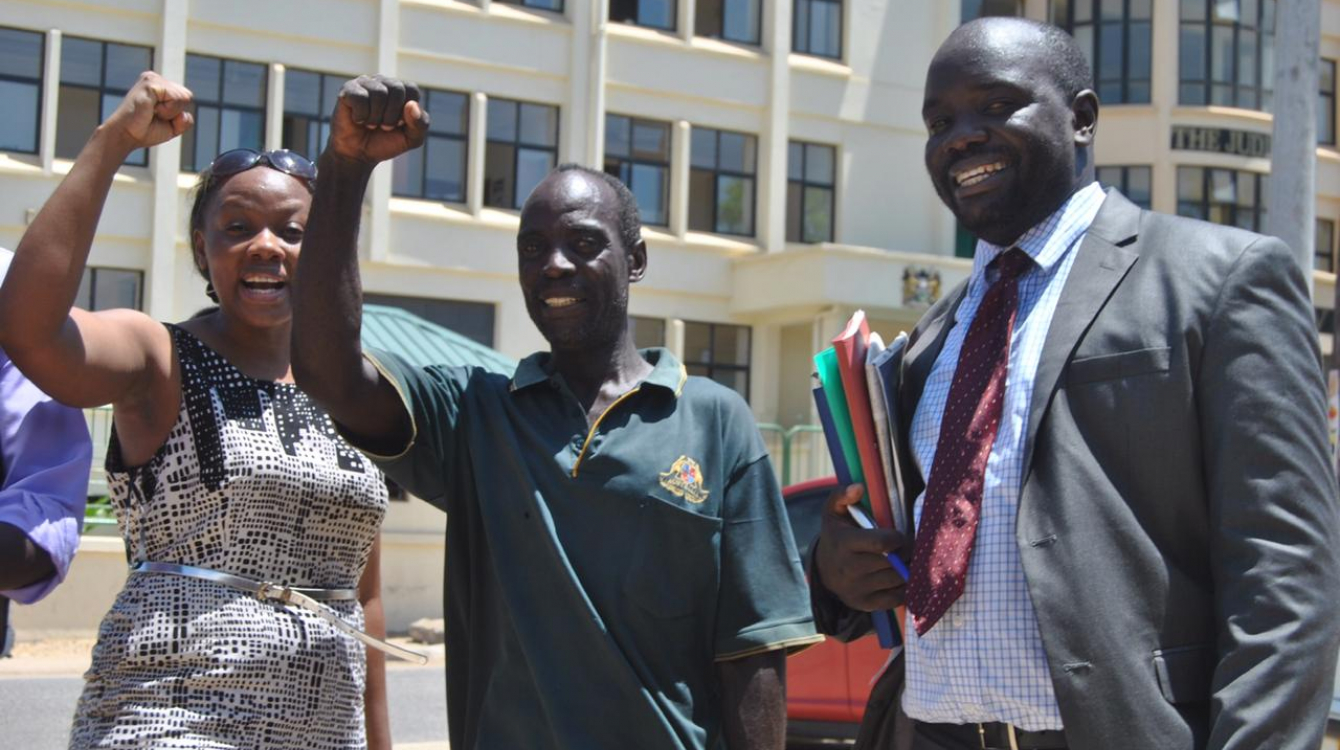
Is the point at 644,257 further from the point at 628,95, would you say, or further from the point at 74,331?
the point at 628,95

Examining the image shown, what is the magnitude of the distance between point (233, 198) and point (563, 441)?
41.5 inches

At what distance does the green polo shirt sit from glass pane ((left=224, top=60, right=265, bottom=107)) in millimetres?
21499

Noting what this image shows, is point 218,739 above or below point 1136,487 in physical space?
below

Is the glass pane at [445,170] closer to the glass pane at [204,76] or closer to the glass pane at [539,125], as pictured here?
the glass pane at [539,125]

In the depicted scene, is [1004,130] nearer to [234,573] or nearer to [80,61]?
[234,573]

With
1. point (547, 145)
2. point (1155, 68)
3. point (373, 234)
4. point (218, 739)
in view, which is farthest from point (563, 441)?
point (1155, 68)

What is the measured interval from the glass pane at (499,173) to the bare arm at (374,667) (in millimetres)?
22037

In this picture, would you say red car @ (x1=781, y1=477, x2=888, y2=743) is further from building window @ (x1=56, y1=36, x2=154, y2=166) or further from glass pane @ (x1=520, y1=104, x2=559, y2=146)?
glass pane @ (x1=520, y1=104, x2=559, y2=146)

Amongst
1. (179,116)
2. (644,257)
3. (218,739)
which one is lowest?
(218,739)

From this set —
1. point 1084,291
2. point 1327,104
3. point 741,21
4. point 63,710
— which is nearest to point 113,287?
point 741,21

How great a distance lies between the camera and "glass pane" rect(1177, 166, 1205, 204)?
104ft

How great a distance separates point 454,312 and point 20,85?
713 cm

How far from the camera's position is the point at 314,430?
11.7ft

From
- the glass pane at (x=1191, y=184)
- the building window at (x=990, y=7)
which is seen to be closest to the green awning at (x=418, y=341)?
the building window at (x=990, y=7)
